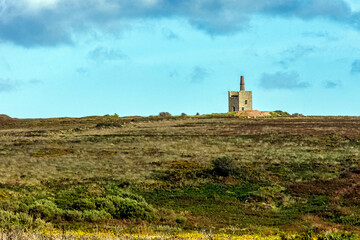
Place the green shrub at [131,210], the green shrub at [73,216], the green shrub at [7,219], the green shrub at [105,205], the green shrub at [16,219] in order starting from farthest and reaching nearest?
the green shrub at [105,205]
the green shrub at [131,210]
the green shrub at [73,216]
the green shrub at [16,219]
the green shrub at [7,219]

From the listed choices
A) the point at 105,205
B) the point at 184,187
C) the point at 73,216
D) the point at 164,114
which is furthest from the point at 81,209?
the point at 164,114

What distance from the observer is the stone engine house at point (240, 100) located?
455ft

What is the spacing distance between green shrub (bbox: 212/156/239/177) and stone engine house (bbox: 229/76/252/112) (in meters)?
107

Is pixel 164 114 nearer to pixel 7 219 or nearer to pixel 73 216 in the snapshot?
pixel 73 216

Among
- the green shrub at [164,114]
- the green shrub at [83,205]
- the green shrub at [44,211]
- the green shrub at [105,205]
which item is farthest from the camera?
the green shrub at [164,114]

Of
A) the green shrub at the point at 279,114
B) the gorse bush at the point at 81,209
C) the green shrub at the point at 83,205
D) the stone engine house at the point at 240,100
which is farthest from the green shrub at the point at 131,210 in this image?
the stone engine house at the point at 240,100

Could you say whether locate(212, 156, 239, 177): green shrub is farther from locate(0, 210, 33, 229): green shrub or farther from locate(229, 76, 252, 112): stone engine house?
locate(229, 76, 252, 112): stone engine house

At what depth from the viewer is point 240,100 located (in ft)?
455

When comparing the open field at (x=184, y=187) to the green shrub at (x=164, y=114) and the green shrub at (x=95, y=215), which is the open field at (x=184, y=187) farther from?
the green shrub at (x=164, y=114)

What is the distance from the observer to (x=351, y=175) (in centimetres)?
3131

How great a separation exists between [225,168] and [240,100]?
10792 cm

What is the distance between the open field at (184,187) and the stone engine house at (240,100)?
3369 inches

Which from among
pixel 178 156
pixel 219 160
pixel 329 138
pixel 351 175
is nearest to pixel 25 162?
pixel 178 156

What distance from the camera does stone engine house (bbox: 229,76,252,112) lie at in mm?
138750
